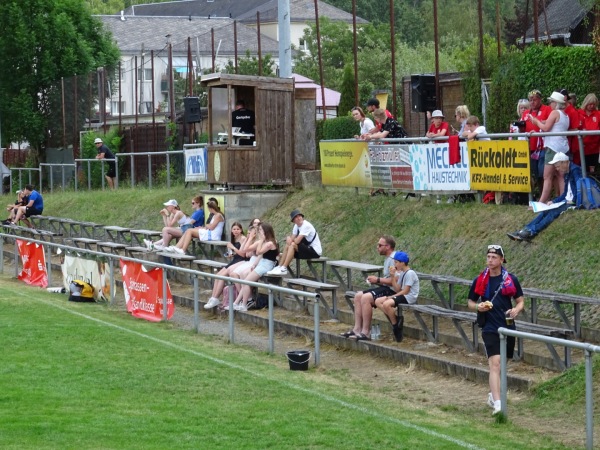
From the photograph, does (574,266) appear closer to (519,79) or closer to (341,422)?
(341,422)

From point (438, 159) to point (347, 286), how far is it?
105 inches

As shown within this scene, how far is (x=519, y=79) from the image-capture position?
22828mm

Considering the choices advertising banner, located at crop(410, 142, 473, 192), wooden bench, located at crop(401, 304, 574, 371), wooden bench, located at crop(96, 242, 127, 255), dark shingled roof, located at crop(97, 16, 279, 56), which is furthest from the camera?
dark shingled roof, located at crop(97, 16, 279, 56)

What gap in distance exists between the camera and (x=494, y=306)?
11.7 metres

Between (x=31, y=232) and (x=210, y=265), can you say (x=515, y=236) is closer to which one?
(x=210, y=265)

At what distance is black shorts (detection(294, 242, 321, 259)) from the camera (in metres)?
19.4

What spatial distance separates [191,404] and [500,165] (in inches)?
321

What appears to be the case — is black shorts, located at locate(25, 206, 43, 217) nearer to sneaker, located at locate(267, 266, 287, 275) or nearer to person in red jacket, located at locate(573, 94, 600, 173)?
sneaker, located at locate(267, 266, 287, 275)

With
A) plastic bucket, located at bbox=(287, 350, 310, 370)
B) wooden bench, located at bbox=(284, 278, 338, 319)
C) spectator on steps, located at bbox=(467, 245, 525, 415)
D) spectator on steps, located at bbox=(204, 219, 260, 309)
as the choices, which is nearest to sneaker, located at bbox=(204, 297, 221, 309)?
spectator on steps, located at bbox=(204, 219, 260, 309)

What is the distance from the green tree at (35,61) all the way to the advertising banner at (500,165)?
93.6 ft

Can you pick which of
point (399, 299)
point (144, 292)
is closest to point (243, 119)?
point (144, 292)

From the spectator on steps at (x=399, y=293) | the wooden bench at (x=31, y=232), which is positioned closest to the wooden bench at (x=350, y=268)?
the spectator on steps at (x=399, y=293)

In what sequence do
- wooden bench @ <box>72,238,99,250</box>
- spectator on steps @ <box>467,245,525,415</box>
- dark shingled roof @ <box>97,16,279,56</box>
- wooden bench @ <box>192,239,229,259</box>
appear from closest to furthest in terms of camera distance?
spectator on steps @ <box>467,245,525,415</box>, wooden bench @ <box>192,239,229,259</box>, wooden bench @ <box>72,238,99,250</box>, dark shingled roof @ <box>97,16,279,56</box>

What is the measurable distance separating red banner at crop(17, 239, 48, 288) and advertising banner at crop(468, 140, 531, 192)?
9.35m
